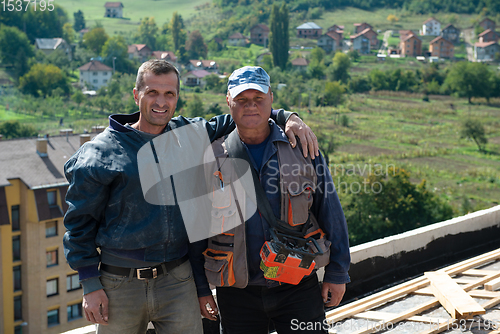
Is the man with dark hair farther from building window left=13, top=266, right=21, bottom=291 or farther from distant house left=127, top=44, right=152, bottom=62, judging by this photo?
distant house left=127, top=44, right=152, bottom=62

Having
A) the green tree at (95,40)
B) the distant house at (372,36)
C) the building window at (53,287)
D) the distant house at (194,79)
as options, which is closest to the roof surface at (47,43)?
the green tree at (95,40)

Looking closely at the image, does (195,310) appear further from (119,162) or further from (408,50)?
(408,50)

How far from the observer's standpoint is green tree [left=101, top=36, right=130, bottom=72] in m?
67.3

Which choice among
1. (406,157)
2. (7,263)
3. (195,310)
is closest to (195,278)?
A: (195,310)

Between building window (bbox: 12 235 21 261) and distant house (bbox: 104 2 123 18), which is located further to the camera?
distant house (bbox: 104 2 123 18)

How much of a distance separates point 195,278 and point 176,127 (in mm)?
632

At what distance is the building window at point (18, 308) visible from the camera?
686 inches

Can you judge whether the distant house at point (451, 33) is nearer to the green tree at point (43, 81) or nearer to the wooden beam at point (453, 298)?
the green tree at point (43, 81)

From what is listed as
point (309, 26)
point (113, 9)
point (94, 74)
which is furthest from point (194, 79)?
point (113, 9)

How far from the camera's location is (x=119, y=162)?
1943 millimetres

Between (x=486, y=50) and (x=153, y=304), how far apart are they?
272 ft

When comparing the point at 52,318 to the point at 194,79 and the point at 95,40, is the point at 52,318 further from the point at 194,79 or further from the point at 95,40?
the point at 95,40

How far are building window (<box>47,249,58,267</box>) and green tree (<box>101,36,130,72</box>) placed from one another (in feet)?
166

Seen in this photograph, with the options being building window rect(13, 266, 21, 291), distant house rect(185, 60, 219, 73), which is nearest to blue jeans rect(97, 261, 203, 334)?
building window rect(13, 266, 21, 291)
